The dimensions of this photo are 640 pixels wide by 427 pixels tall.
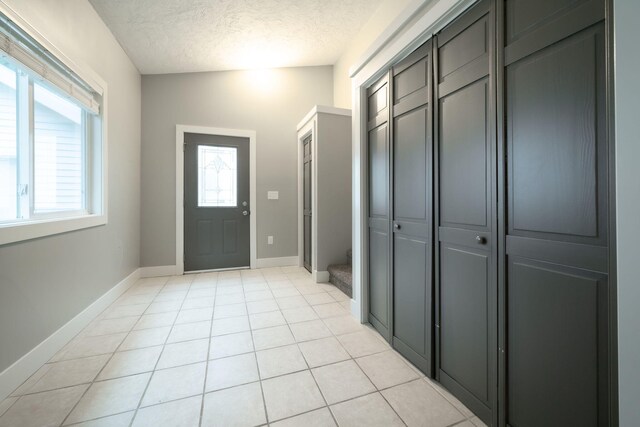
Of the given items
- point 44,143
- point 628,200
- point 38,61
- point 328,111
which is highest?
point 328,111

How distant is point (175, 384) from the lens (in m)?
1.49

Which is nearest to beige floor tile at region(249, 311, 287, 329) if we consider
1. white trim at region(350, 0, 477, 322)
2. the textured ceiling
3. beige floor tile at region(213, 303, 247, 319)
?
beige floor tile at region(213, 303, 247, 319)

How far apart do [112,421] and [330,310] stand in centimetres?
171

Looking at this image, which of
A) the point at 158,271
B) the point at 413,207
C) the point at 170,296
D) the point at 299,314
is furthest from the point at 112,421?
the point at 158,271

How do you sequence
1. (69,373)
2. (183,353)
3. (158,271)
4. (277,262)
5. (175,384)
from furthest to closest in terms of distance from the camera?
(277,262)
(158,271)
(183,353)
(69,373)
(175,384)

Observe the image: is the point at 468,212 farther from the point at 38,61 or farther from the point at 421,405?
the point at 38,61

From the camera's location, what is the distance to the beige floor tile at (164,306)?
2.52 m

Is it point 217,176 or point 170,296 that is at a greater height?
point 217,176

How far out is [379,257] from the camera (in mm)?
2105

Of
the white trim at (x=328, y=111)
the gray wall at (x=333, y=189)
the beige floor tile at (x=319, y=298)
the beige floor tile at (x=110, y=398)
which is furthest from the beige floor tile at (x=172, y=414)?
the white trim at (x=328, y=111)

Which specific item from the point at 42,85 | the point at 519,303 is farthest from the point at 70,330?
the point at 519,303

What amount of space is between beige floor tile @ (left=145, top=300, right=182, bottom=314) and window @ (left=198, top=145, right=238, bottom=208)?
1.57 metres

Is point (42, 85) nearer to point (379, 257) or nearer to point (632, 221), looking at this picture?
point (379, 257)

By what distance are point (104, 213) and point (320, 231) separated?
232 centimetres
